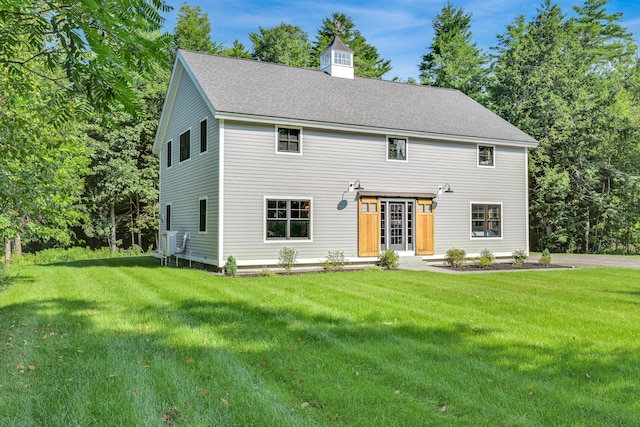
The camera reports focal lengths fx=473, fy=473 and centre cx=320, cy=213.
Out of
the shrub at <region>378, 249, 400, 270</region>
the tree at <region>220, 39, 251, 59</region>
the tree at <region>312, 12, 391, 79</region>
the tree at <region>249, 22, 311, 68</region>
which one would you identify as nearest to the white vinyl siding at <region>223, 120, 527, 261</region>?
the shrub at <region>378, 249, 400, 270</region>

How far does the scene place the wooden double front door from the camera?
52.2 feet

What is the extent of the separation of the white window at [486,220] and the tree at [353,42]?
2173 centimetres

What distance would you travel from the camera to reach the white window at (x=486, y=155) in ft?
59.7

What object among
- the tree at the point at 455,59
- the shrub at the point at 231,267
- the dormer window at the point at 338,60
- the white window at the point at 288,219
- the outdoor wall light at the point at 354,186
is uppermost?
the tree at the point at 455,59

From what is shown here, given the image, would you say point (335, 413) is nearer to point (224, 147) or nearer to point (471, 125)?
point (224, 147)

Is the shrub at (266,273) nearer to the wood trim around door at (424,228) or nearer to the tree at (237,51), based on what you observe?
the wood trim around door at (424,228)

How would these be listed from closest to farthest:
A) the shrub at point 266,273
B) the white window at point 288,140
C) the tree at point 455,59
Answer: the shrub at point 266,273 < the white window at point 288,140 < the tree at point 455,59

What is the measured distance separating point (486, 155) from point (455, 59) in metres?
15.9

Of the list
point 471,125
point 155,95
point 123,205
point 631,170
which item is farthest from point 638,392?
point 123,205

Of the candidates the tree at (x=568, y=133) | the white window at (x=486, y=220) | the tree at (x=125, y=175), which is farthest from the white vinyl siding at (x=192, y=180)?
the tree at (x=568, y=133)

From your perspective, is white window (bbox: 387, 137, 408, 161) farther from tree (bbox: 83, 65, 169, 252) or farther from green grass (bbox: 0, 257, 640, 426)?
tree (bbox: 83, 65, 169, 252)

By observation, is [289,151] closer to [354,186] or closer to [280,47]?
[354,186]

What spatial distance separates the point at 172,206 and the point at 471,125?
40.1 ft

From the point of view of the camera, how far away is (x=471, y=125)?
18.5 m
